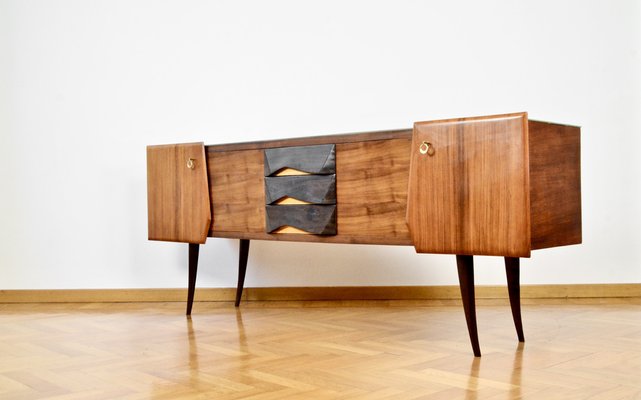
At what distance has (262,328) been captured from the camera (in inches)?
126

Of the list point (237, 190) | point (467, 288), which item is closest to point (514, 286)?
point (467, 288)

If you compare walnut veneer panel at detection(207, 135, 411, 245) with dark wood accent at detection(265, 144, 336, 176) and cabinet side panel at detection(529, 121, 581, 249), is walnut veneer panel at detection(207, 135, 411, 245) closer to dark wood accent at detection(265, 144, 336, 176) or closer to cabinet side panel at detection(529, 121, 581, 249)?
dark wood accent at detection(265, 144, 336, 176)

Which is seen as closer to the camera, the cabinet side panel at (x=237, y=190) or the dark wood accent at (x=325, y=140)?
the dark wood accent at (x=325, y=140)

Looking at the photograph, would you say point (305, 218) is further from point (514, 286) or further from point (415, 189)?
point (514, 286)

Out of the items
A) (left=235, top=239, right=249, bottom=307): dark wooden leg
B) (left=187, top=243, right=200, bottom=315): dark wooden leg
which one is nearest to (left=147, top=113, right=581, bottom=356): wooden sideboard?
(left=187, top=243, right=200, bottom=315): dark wooden leg

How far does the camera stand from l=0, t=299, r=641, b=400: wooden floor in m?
2.17

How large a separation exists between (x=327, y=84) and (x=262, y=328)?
135 centimetres

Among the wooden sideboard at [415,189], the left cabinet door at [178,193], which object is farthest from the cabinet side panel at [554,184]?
the left cabinet door at [178,193]

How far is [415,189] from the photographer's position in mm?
2637

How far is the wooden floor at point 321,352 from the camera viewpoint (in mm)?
2168

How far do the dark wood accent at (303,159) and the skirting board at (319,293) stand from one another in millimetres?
1031

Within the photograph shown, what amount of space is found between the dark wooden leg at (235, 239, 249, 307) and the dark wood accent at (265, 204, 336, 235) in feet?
2.23

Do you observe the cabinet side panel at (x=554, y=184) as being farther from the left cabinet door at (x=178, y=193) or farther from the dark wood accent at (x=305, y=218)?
the left cabinet door at (x=178, y=193)

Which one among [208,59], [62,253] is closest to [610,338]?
[208,59]
